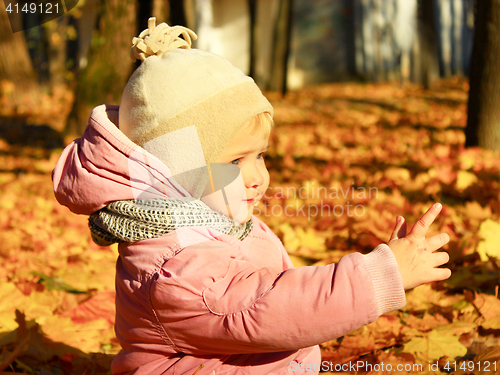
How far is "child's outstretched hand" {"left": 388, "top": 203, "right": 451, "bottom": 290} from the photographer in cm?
117

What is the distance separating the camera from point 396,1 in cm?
1847

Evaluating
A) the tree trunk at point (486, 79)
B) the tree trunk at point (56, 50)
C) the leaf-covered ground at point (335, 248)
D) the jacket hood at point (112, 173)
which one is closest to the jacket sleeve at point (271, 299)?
the jacket hood at point (112, 173)

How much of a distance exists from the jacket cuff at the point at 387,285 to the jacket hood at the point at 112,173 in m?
0.58

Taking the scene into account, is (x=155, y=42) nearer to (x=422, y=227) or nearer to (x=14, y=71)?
(x=422, y=227)

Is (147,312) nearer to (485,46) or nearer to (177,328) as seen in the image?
(177,328)

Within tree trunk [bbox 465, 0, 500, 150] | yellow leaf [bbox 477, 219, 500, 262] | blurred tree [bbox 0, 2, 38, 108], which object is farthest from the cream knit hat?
blurred tree [bbox 0, 2, 38, 108]

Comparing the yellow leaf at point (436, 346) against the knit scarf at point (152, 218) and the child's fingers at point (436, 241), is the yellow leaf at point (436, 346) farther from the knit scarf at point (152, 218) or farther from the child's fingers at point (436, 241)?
the knit scarf at point (152, 218)

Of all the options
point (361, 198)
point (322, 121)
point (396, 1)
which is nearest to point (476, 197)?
point (361, 198)

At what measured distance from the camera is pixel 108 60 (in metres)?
5.51

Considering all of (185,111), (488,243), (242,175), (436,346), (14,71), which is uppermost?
(14,71)

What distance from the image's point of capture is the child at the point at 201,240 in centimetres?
116

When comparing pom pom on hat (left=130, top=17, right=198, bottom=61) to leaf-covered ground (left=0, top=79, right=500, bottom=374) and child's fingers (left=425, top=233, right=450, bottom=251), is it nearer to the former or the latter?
child's fingers (left=425, top=233, right=450, bottom=251)

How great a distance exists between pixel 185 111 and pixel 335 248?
176 cm

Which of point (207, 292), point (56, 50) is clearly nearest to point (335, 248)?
point (207, 292)
